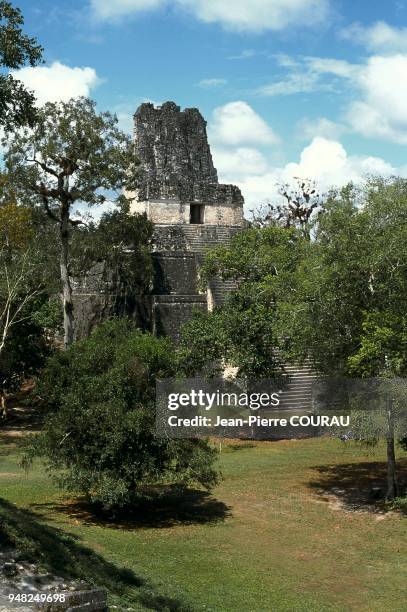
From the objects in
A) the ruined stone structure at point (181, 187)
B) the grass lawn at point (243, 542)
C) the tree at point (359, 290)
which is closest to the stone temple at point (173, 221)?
the ruined stone structure at point (181, 187)

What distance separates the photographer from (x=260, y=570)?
13.1 m

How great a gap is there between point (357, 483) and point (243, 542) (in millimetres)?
5731

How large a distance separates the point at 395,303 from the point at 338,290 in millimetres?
1229

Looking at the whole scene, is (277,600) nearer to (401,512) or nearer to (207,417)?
(401,512)

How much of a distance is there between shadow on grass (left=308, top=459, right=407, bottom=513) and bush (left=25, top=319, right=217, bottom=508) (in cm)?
378

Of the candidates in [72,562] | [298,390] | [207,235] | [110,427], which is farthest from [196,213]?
[72,562]

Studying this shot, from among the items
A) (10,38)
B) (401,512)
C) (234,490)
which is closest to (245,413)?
(234,490)

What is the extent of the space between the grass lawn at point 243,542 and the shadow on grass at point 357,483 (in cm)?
5

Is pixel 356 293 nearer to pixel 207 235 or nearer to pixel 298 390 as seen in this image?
pixel 298 390

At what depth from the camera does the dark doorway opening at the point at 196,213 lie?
3978 cm

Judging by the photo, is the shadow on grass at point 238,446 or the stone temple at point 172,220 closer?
the shadow on grass at point 238,446

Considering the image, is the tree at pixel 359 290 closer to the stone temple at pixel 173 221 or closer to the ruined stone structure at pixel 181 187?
the stone temple at pixel 173 221

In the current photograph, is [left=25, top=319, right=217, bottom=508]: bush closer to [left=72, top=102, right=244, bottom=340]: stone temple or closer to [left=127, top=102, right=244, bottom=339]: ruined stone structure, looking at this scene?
[left=72, top=102, right=244, bottom=340]: stone temple

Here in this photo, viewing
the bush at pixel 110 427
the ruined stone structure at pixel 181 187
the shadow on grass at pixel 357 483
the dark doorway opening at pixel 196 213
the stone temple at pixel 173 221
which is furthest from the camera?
the dark doorway opening at pixel 196 213
